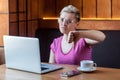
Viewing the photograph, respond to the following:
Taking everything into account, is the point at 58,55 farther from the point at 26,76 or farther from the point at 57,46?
the point at 26,76

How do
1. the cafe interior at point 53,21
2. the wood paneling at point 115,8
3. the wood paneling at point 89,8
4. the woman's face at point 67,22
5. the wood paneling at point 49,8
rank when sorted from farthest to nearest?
the wood paneling at point 49,8
the wood paneling at point 89,8
the wood paneling at point 115,8
the cafe interior at point 53,21
the woman's face at point 67,22

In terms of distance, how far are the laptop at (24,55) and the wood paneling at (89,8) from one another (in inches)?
71.5

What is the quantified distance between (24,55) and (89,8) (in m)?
2.05

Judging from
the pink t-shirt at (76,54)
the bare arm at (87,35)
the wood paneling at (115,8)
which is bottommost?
the pink t-shirt at (76,54)

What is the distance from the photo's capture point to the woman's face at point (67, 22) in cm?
235

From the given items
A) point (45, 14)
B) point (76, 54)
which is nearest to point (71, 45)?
point (76, 54)

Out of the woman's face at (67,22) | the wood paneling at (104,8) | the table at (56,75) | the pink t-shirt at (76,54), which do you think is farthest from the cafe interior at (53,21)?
the table at (56,75)

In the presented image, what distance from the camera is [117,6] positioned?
3.74 metres

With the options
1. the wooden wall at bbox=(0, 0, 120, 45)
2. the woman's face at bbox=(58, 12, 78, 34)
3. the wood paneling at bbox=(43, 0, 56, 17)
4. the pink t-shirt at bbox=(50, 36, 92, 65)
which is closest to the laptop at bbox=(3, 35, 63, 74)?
the pink t-shirt at bbox=(50, 36, 92, 65)

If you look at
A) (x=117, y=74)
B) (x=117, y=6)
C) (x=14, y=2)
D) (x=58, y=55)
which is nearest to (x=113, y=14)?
(x=117, y=6)

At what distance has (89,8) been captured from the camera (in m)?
3.94

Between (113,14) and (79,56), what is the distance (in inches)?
60.3

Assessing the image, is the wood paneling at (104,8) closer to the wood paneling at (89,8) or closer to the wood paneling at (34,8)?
the wood paneling at (89,8)

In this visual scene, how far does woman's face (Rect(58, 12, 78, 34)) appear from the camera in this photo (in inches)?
92.6
